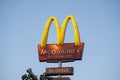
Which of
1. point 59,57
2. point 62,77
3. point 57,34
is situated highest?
point 57,34

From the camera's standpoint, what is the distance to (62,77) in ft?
149

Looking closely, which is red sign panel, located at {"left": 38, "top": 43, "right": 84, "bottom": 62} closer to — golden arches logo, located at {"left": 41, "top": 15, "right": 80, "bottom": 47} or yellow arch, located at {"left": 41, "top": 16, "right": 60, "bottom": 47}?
golden arches logo, located at {"left": 41, "top": 15, "right": 80, "bottom": 47}

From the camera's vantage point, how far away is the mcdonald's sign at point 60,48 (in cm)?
4284

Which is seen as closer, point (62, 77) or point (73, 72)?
point (73, 72)

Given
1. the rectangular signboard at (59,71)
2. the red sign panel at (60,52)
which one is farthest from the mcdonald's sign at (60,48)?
the rectangular signboard at (59,71)

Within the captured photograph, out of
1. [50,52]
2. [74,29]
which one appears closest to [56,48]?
[50,52]

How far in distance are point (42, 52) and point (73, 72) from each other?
17.1 ft

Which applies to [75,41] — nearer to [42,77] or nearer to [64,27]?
[64,27]

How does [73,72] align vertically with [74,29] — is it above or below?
below

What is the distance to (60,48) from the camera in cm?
→ 4378

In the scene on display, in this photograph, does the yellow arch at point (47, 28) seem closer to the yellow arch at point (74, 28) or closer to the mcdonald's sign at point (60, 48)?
the mcdonald's sign at point (60, 48)

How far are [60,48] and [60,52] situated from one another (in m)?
0.54

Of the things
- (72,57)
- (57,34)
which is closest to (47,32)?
(57,34)

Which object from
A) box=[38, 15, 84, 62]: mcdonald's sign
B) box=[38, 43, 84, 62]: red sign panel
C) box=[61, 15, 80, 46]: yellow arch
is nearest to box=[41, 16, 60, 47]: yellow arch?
box=[38, 15, 84, 62]: mcdonald's sign
